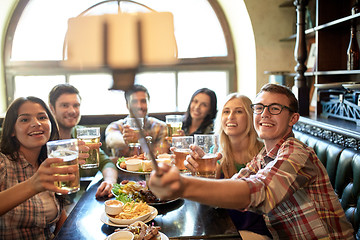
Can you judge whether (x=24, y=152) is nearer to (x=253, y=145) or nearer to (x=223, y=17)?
(x=253, y=145)

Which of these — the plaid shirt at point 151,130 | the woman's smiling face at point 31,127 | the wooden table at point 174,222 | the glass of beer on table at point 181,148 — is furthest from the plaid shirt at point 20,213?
the plaid shirt at point 151,130

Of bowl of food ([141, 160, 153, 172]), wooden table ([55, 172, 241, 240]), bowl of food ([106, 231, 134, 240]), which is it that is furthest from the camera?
bowl of food ([141, 160, 153, 172])

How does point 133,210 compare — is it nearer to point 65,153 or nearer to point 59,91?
point 65,153

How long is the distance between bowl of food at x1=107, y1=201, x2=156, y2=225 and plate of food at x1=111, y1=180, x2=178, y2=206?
87 millimetres

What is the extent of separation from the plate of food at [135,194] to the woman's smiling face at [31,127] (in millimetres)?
499

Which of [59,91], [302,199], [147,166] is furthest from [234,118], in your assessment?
[59,91]

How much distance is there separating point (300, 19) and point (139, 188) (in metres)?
2.21

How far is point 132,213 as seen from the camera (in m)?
1.47

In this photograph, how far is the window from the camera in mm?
4656

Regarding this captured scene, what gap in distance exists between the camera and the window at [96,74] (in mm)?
4656

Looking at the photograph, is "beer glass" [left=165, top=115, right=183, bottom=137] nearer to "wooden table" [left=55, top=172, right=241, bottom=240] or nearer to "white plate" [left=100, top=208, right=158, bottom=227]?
"wooden table" [left=55, top=172, right=241, bottom=240]

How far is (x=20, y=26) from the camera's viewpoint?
463cm

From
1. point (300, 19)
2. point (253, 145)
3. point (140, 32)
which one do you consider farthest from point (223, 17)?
point (140, 32)

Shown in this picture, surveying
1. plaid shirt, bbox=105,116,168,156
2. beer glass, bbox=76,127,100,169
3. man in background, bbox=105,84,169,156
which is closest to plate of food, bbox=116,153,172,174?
beer glass, bbox=76,127,100,169
